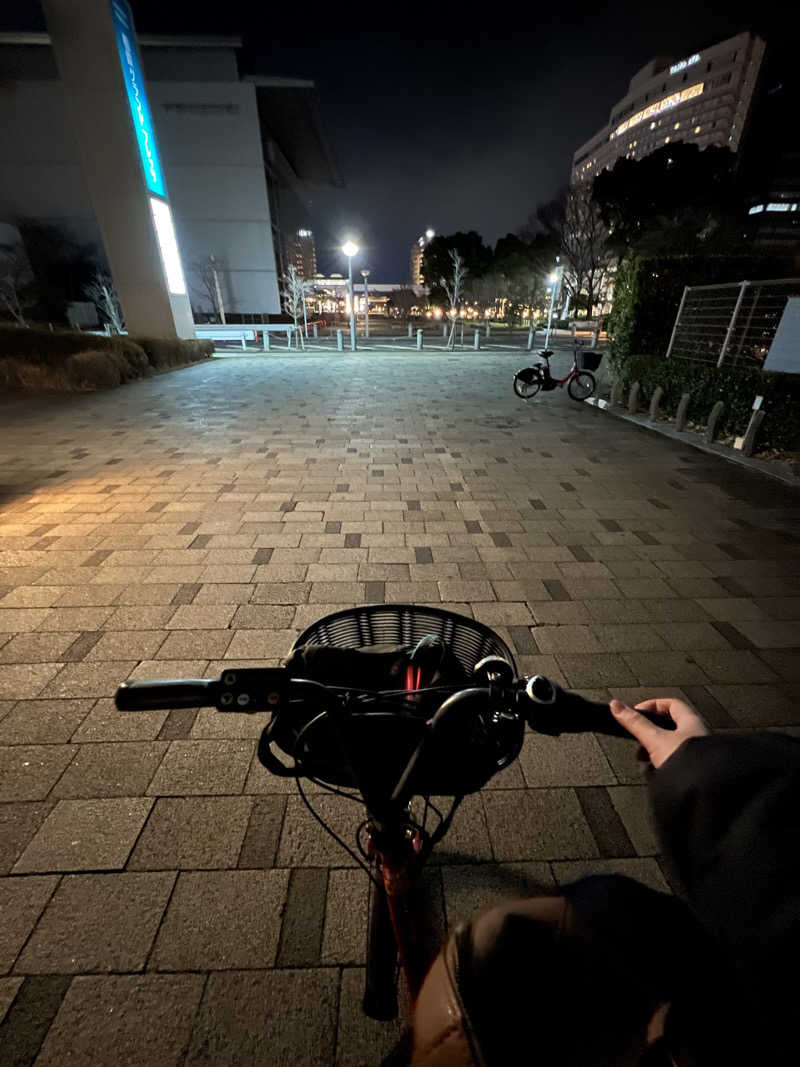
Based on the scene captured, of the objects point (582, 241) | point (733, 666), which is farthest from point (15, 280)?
point (733, 666)

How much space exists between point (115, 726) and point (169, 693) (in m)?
2.10

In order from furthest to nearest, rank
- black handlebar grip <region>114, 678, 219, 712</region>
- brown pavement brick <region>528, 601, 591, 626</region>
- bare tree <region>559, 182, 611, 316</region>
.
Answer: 1. bare tree <region>559, 182, 611, 316</region>
2. brown pavement brick <region>528, 601, 591, 626</region>
3. black handlebar grip <region>114, 678, 219, 712</region>

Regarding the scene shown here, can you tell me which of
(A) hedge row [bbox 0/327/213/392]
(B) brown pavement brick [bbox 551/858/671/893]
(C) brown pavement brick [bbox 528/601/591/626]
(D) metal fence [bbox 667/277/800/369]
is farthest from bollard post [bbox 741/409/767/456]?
(A) hedge row [bbox 0/327/213/392]

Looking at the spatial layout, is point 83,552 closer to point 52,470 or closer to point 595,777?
point 52,470

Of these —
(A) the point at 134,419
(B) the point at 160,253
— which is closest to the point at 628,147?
(B) the point at 160,253

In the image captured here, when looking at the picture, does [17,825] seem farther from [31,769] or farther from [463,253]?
[463,253]

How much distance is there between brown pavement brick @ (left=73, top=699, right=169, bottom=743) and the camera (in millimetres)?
2504

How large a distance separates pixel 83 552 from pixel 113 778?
2.83 meters

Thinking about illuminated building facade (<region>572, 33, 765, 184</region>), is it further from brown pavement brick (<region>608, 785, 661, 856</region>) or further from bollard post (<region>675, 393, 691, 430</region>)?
brown pavement brick (<region>608, 785, 661, 856</region>)

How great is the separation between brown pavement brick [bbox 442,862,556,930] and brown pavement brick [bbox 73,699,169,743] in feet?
5.79

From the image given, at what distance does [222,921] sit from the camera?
1.73 meters

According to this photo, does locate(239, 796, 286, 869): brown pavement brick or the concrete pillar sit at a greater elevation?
the concrete pillar

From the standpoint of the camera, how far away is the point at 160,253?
707 inches

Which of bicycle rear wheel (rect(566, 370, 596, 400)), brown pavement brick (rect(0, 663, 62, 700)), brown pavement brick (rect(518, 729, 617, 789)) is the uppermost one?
bicycle rear wheel (rect(566, 370, 596, 400))
